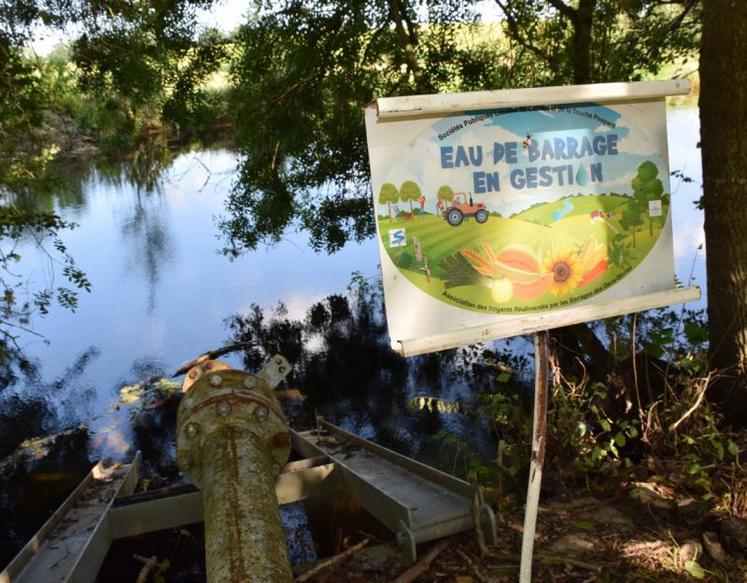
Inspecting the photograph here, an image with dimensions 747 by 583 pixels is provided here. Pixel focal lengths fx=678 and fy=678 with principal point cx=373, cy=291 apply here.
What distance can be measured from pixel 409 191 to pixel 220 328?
11.8 metres

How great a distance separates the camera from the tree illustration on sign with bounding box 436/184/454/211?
2619 millimetres

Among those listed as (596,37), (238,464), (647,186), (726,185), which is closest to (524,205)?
(647,186)

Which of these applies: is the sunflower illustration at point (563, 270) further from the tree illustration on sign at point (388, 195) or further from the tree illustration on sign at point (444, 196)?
the tree illustration on sign at point (388, 195)

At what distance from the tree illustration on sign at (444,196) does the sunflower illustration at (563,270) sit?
0.50 meters

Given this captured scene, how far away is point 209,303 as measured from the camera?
1552 centimetres

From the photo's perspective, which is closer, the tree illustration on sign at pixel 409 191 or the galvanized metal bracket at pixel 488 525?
the tree illustration on sign at pixel 409 191

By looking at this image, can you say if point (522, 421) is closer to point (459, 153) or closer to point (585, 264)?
point (585, 264)

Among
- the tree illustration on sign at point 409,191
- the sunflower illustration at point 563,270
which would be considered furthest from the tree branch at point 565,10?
the tree illustration on sign at point 409,191

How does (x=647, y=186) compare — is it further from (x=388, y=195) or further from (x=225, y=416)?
(x=225, y=416)

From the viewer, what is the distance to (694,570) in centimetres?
330

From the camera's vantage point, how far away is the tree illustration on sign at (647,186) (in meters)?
2.96

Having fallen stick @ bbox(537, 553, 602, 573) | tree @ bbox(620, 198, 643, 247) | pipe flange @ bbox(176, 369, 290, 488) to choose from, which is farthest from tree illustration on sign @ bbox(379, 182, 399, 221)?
fallen stick @ bbox(537, 553, 602, 573)

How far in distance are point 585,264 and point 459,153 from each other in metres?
0.73

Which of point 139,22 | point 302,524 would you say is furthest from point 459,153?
point 139,22
